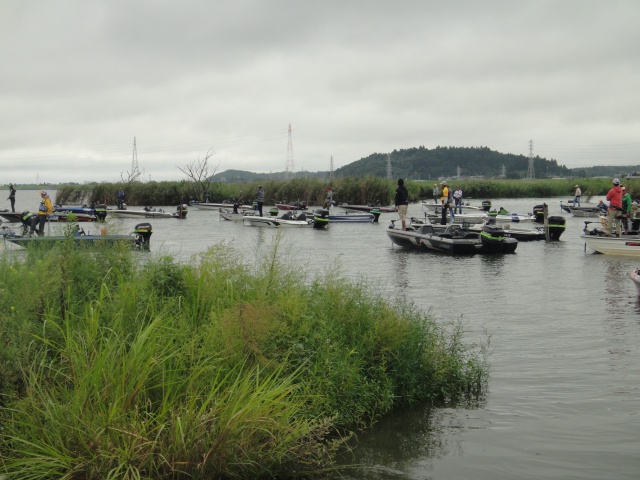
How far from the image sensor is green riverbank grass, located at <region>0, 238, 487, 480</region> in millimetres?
5012

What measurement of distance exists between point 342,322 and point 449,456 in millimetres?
1907

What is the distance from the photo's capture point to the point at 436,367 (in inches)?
312

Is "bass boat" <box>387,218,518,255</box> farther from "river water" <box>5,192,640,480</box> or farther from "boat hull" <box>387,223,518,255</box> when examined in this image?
"river water" <box>5,192,640,480</box>

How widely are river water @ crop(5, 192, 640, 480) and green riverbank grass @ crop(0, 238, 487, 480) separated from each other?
1.74ft

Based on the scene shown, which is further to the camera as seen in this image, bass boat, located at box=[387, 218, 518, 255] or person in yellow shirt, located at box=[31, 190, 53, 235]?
person in yellow shirt, located at box=[31, 190, 53, 235]

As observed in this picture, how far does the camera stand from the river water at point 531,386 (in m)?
6.26

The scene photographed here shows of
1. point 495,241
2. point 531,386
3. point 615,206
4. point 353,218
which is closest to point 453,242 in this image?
point 495,241

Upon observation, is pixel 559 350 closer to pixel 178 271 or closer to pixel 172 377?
pixel 178 271

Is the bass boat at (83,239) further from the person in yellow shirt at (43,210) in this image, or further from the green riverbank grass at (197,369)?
the person in yellow shirt at (43,210)

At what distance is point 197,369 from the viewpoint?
5914mm

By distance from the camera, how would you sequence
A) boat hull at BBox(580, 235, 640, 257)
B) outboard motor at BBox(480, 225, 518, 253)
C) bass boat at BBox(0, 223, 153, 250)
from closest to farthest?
bass boat at BBox(0, 223, 153, 250) < boat hull at BBox(580, 235, 640, 257) < outboard motor at BBox(480, 225, 518, 253)

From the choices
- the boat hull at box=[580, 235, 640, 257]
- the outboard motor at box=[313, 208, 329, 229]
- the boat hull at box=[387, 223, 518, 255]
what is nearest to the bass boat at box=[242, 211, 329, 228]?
the outboard motor at box=[313, 208, 329, 229]

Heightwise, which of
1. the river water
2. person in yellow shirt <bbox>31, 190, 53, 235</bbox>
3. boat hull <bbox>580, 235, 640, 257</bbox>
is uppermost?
person in yellow shirt <bbox>31, 190, 53, 235</bbox>

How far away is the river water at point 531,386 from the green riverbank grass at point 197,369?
531 millimetres
